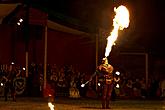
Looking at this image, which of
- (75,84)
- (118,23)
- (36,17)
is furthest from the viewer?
(75,84)

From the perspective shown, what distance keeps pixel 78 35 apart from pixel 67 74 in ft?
7.35

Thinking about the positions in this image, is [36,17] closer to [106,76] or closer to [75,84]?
[75,84]

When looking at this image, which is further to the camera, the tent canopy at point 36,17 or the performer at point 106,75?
the tent canopy at point 36,17

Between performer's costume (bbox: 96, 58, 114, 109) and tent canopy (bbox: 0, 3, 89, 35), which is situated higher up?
tent canopy (bbox: 0, 3, 89, 35)

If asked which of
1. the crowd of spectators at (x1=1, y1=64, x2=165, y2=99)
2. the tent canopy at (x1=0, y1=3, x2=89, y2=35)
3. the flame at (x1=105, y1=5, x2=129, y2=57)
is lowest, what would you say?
the crowd of spectators at (x1=1, y1=64, x2=165, y2=99)

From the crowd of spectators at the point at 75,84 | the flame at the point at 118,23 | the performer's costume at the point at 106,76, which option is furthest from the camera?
the crowd of spectators at the point at 75,84

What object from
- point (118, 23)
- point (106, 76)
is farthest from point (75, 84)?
point (106, 76)

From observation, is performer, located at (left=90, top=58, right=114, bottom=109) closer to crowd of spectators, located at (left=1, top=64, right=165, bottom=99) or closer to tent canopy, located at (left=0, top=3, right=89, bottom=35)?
crowd of spectators, located at (left=1, top=64, right=165, bottom=99)

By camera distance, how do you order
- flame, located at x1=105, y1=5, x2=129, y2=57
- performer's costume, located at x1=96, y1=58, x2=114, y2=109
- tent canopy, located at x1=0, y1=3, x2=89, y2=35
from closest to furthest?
performer's costume, located at x1=96, y1=58, x2=114, y2=109 < flame, located at x1=105, y1=5, x2=129, y2=57 < tent canopy, located at x1=0, y1=3, x2=89, y2=35

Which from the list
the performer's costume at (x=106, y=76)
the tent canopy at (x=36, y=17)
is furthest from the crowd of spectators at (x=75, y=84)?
the performer's costume at (x=106, y=76)

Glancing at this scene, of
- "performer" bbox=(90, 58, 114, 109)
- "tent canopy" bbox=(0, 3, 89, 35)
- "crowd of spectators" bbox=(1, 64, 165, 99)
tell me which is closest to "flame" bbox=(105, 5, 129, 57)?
"performer" bbox=(90, 58, 114, 109)

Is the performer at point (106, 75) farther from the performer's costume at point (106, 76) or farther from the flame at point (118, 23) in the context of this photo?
the flame at point (118, 23)

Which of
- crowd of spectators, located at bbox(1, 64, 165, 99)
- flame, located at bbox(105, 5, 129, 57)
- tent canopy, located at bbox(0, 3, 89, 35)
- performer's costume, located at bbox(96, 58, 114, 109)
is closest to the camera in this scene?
performer's costume, located at bbox(96, 58, 114, 109)

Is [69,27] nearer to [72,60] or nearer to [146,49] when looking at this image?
[72,60]
